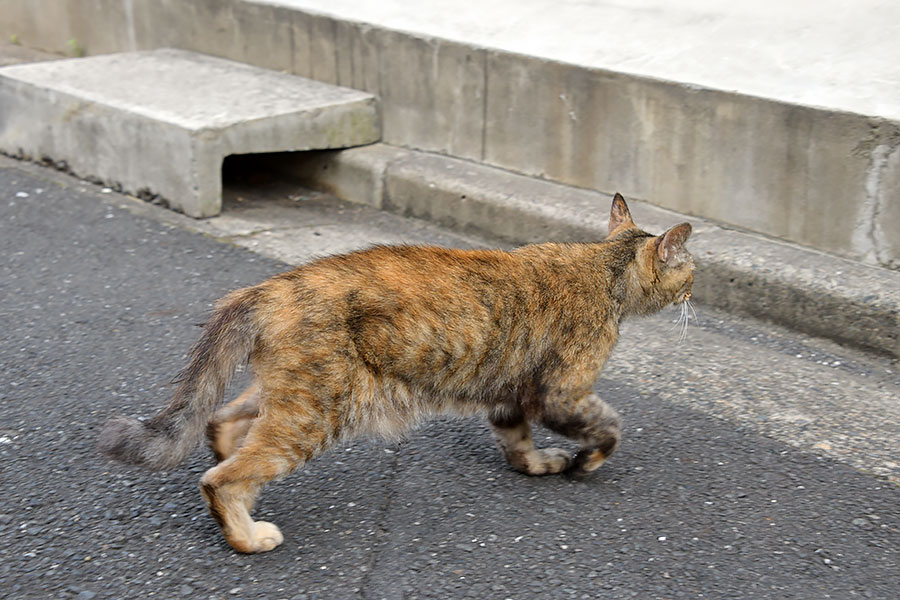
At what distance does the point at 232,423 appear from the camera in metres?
3.69

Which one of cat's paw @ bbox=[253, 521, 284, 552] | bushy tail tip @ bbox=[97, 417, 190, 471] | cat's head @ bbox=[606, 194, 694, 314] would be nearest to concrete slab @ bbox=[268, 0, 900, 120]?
cat's head @ bbox=[606, 194, 694, 314]

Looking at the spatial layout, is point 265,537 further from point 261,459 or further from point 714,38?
point 714,38

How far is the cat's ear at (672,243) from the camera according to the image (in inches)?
154

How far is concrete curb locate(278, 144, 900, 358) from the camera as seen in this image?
496 centimetres

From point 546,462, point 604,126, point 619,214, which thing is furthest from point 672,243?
point 604,126

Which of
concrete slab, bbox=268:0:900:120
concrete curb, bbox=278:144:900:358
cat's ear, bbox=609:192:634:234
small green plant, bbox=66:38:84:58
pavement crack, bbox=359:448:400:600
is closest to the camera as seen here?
pavement crack, bbox=359:448:400:600

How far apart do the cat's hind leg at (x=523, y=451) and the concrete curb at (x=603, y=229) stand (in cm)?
179

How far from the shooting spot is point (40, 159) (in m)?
7.49

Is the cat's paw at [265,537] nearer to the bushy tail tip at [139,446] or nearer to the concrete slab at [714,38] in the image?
the bushy tail tip at [139,446]

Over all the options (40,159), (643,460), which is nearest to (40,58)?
(40,159)

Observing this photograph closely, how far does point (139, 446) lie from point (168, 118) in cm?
373

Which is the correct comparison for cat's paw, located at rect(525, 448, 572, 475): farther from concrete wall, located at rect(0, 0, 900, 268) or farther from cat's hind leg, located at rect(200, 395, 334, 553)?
concrete wall, located at rect(0, 0, 900, 268)

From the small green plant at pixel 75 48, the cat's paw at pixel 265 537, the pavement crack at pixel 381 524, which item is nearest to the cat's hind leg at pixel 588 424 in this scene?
the pavement crack at pixel 381 524

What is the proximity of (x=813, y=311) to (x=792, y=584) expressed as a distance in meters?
2.10
